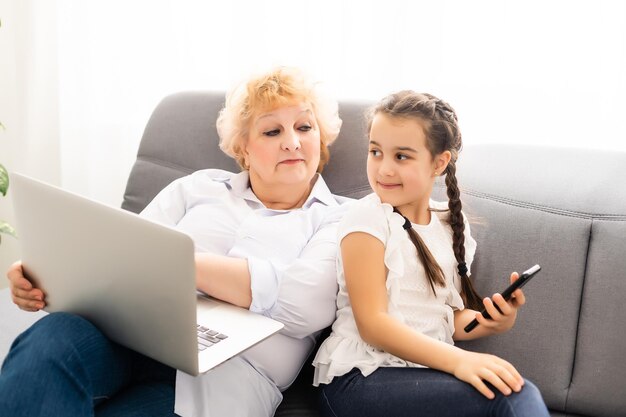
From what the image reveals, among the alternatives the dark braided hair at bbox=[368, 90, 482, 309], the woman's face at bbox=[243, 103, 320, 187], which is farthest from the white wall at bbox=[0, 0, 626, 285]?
the dark braided hair at bbox=[368, 90, 482, 309]

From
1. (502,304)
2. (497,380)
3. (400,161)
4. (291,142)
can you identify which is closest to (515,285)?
(502,304)

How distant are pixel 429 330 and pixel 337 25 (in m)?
1.11

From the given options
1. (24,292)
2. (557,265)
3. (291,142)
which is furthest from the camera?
(291,142)

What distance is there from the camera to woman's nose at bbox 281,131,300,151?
152 cm

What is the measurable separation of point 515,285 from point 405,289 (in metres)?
0.22

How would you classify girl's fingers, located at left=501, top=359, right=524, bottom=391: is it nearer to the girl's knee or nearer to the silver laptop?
the girl's knee

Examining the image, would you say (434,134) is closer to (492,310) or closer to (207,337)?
(492,310)

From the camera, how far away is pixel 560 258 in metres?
1.42

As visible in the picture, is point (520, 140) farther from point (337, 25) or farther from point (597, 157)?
point (337, 25)

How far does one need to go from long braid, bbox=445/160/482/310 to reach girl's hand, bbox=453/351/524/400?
0.87 ft

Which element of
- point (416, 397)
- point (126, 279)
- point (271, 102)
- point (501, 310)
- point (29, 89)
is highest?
point (271, 102)

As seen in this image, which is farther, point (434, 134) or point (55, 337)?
point (434, 134)

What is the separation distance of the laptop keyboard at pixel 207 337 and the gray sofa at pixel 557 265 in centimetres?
31

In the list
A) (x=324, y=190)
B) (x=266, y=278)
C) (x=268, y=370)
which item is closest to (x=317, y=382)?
(x=268, y=370)
